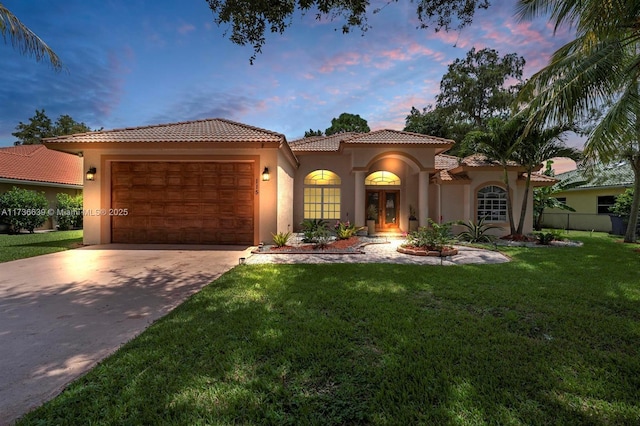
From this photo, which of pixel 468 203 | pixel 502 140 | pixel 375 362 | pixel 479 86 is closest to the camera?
pixel 375 362

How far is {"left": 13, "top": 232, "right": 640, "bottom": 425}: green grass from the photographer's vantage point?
2090mm

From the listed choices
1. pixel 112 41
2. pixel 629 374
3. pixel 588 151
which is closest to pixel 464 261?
pixel 588 151

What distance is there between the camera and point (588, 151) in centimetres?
772

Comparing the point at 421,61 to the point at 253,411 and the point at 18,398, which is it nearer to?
the point at 253,411

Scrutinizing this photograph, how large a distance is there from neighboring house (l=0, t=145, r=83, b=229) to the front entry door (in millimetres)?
19565

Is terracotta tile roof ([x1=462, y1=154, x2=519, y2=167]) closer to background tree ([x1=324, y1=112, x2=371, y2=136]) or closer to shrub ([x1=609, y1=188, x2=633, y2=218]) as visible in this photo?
shrub ([x1=609, y1=188, x2=633, y2=218])

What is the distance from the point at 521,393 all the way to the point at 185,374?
283 centimetres

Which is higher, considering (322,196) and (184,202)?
(322,196)

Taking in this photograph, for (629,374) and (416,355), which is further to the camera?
(416,355)

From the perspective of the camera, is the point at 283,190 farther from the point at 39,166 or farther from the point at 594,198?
the point at 594,198

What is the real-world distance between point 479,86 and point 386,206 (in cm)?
2104

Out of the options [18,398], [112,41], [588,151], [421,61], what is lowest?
[18,398]

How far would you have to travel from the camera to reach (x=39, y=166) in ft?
62.0

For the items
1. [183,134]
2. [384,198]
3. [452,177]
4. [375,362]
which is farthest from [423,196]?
[375,362]
